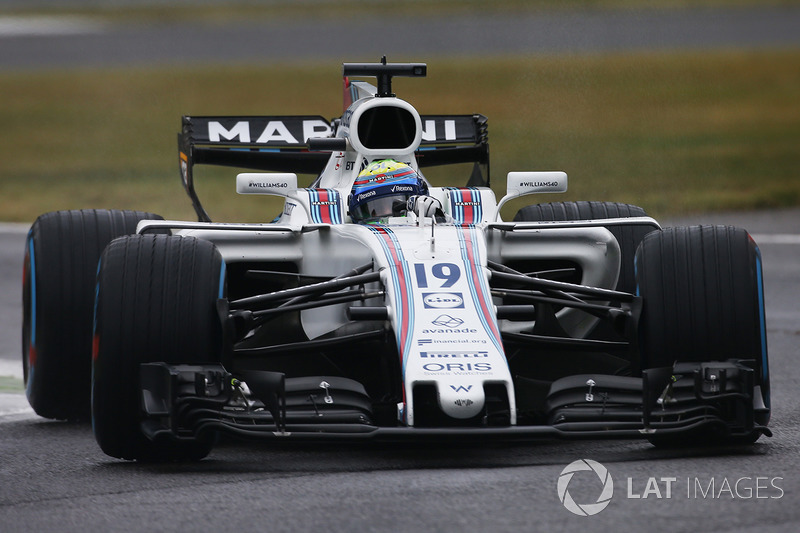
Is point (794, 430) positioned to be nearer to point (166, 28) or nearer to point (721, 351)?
point (721, 351)

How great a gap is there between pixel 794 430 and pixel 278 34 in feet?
79.9

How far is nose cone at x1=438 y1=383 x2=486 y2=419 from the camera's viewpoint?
5738 mm

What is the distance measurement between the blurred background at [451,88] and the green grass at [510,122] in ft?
0.17

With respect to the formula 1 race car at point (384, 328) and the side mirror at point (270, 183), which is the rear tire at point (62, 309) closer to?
the formula 1 race car at point (384, 328)

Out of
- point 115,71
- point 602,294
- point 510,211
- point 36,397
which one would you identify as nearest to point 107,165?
point 115,71

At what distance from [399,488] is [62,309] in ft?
9.21

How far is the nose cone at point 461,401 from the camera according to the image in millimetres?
5738

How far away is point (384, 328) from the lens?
6.36 m

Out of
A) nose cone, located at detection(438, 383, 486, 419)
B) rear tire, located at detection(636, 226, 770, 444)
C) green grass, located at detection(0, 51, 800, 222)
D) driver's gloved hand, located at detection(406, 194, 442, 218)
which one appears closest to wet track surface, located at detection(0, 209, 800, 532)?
nose cone, located at detection(438, 383, 486, 419)

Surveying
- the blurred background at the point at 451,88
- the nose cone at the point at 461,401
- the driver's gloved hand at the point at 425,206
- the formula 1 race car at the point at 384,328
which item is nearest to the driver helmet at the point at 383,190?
the formula 1 race car at the point at 384,328

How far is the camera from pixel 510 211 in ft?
52.7

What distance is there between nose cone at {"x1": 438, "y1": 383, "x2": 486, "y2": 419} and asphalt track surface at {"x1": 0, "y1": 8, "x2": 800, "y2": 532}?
0.75 ft

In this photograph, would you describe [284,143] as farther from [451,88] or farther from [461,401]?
[451,88]

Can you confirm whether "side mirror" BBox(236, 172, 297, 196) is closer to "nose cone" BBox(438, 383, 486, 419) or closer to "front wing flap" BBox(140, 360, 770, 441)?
"front wing flap" BBox(140, 360, 770, 441)
